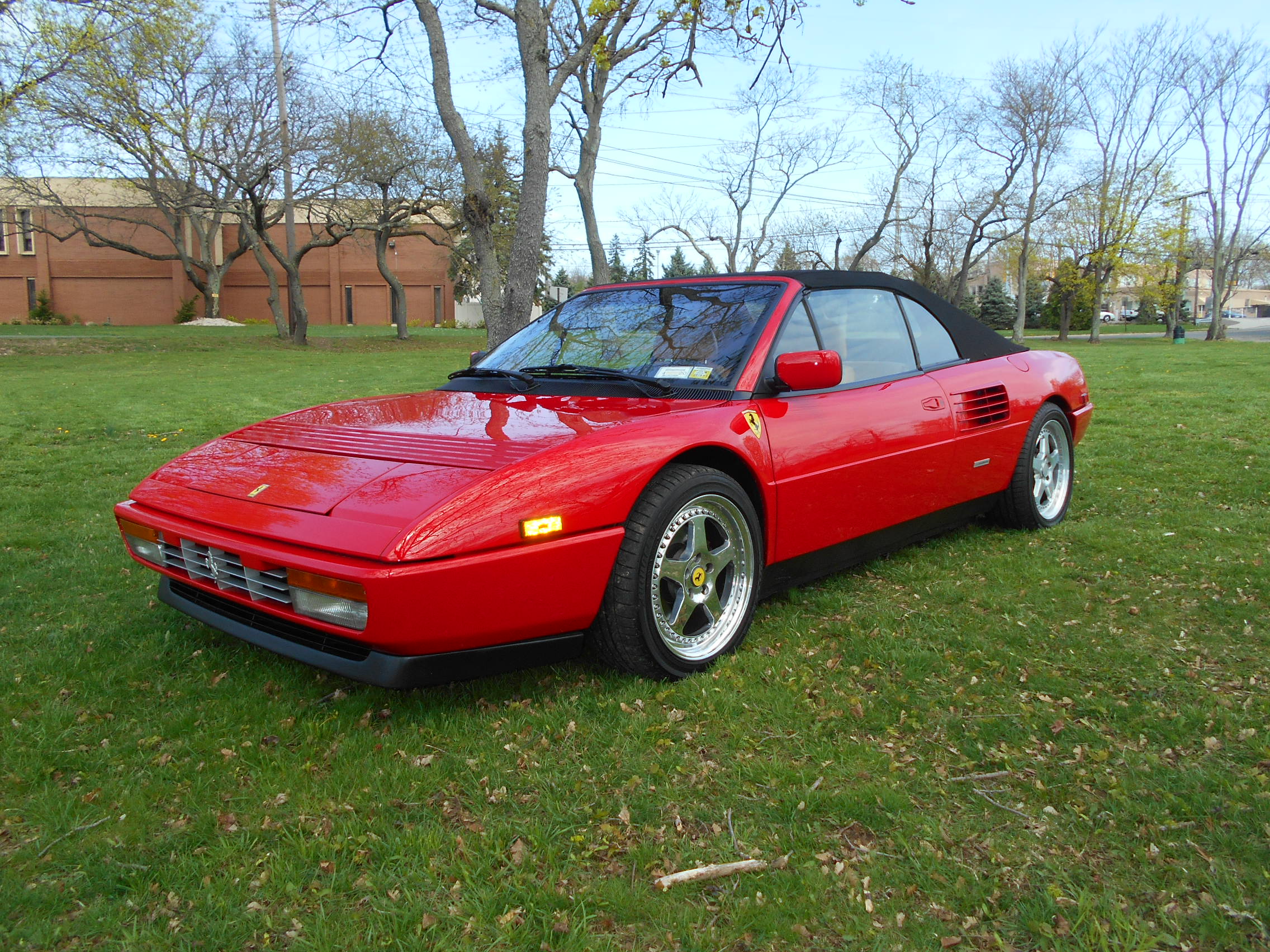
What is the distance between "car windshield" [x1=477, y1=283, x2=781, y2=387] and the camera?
3.51 metres

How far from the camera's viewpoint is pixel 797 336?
3.67m

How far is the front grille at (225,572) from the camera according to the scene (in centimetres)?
260

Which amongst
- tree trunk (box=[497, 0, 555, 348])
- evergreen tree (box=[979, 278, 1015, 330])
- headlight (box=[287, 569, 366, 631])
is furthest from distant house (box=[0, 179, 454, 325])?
headlight (box=[287, 569, 366, 631])

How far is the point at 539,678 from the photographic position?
3.08 metres

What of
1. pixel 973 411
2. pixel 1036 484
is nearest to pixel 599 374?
pixel 973 411

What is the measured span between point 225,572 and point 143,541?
593 millimetres

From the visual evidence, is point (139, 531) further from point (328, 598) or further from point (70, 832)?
point (70, 832)

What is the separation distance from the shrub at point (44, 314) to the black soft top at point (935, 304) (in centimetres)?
4741

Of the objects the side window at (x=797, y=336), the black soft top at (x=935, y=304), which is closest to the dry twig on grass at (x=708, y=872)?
the side window at (x=797, y=336)

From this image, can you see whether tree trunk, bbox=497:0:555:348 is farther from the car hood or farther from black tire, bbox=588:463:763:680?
black tire, bbox=588:463:763:680

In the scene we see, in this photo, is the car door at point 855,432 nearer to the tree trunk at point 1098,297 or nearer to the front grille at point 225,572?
the front grille at point 225,572

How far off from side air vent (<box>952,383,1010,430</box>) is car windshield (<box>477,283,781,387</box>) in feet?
3.71

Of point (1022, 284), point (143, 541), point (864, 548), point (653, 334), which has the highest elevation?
point (1022, 284)

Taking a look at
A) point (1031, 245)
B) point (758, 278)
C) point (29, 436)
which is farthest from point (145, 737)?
point (1031, 245)
